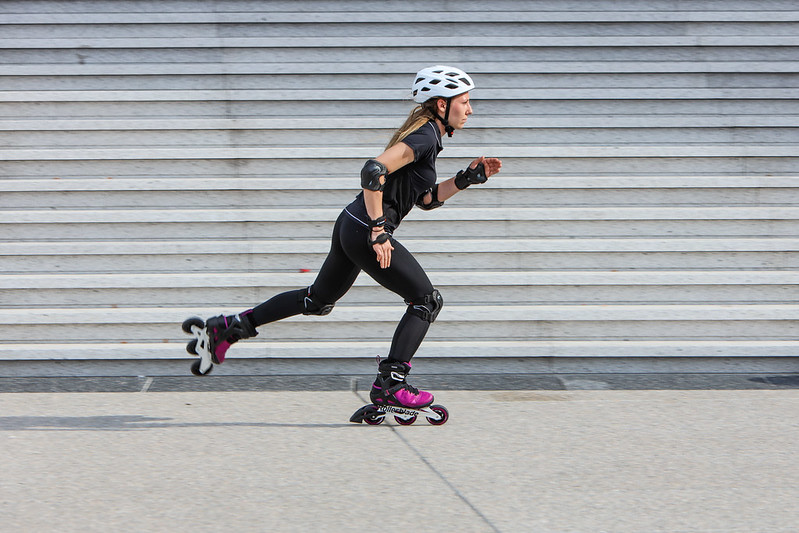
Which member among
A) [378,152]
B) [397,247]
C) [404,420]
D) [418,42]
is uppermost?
[418,42]

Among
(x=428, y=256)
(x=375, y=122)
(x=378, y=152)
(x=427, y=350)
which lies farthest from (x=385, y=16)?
(x=427, y=350)

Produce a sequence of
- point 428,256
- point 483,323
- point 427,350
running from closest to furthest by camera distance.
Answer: point 427,350 → point 483,323 → point 428,256

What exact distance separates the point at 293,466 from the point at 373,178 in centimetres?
126

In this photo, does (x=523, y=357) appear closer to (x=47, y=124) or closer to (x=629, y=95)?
(x=629, y=95)

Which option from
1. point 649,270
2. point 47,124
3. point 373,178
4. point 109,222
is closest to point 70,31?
point 47,124

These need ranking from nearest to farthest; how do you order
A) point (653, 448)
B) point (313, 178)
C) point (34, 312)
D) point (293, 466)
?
point (293, 466), point (653, 448), point (34, 312), point (313, 178)

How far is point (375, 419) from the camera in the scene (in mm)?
4254

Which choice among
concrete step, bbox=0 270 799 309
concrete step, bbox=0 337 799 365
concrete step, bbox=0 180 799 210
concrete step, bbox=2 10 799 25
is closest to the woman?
concrete step, bbox=0 337 799 365

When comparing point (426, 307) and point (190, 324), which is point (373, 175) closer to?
point (426, 307)

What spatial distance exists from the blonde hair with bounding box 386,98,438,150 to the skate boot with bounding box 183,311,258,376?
3.73ft

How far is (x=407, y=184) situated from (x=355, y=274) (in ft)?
1.73

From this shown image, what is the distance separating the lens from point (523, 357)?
5289 mm

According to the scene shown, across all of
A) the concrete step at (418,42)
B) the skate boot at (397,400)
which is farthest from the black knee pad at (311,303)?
the concrete step at (418,42)

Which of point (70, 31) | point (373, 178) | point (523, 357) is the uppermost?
point (70, 31)
